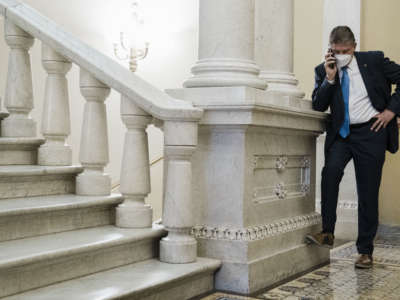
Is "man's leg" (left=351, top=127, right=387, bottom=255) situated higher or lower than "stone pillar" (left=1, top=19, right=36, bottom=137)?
lower

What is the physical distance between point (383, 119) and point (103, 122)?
79.1 inches

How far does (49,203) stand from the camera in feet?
11.9

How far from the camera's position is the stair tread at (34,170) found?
3.72 meters

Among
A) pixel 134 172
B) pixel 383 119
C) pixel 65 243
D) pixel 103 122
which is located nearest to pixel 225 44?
pixel 103 122

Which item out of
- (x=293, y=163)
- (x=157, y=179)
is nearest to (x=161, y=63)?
(x=157, y=179)

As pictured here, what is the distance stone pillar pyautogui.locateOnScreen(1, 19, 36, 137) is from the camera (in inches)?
169

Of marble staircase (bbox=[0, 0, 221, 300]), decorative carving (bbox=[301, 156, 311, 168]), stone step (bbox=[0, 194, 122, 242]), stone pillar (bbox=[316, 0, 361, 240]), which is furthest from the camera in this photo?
stone pillar (bbox=[316, 0, 361, 240])

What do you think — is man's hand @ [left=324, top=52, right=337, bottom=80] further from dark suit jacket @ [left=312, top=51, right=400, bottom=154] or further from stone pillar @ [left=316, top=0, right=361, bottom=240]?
stone pillar @ [left=316, top=0, right=361, bottom=240]

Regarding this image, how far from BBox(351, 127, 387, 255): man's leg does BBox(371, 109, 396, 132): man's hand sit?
0.12 feet

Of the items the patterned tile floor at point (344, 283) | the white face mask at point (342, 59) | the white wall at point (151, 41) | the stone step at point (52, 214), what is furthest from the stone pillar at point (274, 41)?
the white wall at point (151, 41)

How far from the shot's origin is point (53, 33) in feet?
13.1

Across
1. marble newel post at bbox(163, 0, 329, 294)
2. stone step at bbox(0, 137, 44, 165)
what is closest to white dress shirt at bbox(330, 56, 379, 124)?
marble newel post at bbox(163, 0, 329, 294)

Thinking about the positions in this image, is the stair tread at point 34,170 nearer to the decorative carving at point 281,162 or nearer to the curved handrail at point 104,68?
the curved handrail at point 104,68

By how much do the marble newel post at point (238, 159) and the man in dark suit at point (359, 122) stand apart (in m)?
0.31
